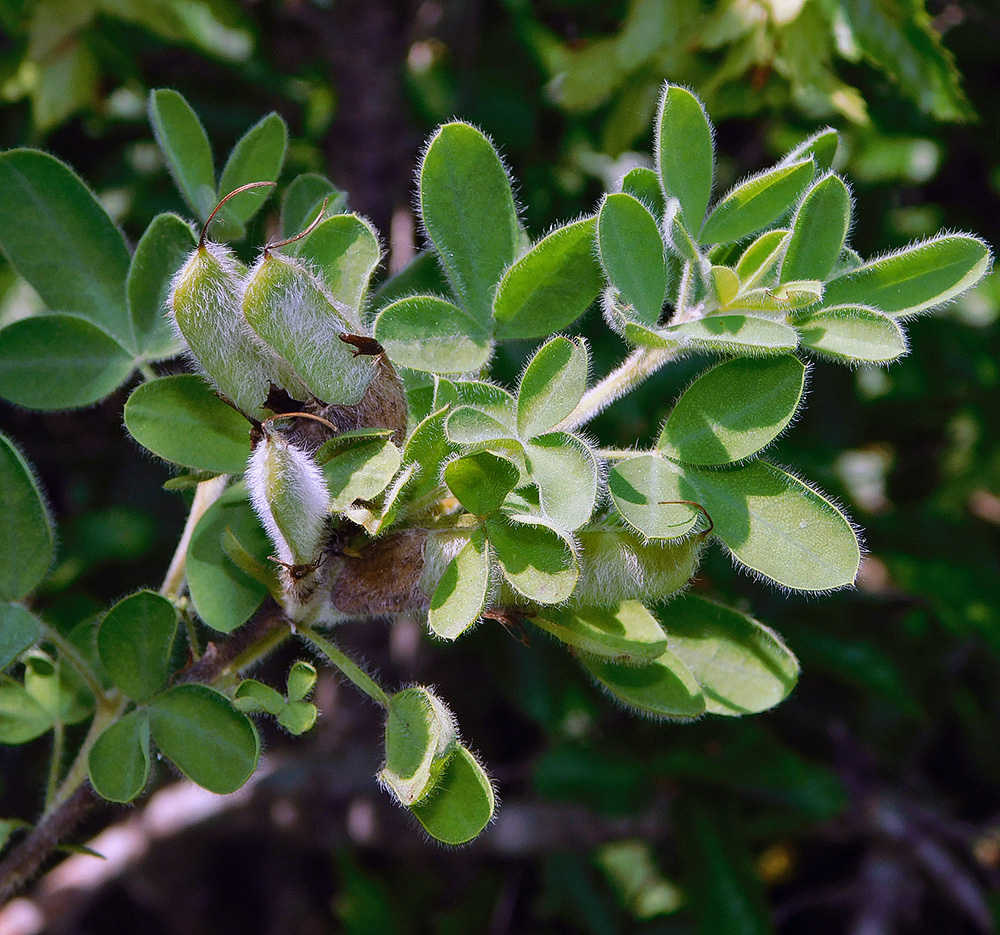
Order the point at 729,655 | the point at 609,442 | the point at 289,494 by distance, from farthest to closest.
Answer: the point at 609,442 < the point at 729,655 < the point at 289,494

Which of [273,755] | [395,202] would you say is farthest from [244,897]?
[395,202]

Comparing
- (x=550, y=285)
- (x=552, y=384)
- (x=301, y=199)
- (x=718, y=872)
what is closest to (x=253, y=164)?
(x=301, y=199)

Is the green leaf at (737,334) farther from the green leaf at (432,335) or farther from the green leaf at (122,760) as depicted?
the green leaf at (122,760)

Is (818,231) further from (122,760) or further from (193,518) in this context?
(122,760)

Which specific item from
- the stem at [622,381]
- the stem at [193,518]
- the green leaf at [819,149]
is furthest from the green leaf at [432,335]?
the green leaf at [819,149]

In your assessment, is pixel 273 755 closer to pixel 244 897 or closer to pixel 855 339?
pixel 244 897

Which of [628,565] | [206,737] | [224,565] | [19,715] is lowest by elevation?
[19,715]
